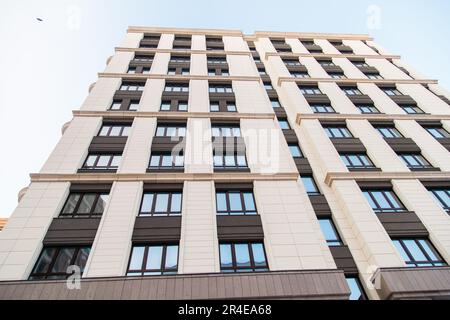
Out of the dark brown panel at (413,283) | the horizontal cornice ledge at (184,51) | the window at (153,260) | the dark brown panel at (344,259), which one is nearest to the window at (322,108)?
the horizontal cornice ledge at (184,51)

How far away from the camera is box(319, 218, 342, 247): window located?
12923mm

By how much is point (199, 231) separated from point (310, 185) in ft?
25.9

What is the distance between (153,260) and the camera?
35.4 feet

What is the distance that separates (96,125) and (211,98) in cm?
844

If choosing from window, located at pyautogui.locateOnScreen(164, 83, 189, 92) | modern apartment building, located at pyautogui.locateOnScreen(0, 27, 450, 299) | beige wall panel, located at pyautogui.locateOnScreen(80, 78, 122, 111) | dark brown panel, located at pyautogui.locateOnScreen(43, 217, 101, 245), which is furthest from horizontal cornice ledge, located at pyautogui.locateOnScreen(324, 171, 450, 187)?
beige wall panel, located at pyautogui.locateOnScreen(80, 78, 122, 111)

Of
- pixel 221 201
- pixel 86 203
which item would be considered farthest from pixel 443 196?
pixel 86 203

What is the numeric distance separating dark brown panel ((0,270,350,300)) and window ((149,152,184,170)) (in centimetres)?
665

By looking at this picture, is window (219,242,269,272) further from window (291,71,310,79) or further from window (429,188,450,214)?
window (291,71,310,79)

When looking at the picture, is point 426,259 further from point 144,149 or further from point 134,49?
point 134,49

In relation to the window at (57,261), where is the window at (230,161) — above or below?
A: above

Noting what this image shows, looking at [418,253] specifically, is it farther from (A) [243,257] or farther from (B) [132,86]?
(B) [132,86]

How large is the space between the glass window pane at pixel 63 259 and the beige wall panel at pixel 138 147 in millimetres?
4515

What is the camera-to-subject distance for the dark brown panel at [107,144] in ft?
50.8

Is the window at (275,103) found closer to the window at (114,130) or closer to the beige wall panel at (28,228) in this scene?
the window at (114,130)
